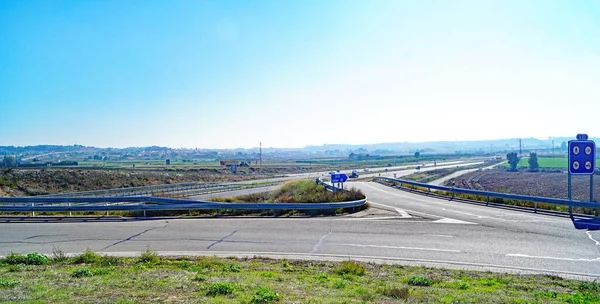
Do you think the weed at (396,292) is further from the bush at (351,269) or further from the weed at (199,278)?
the weed at (199,278)

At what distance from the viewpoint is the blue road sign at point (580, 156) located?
18703mm

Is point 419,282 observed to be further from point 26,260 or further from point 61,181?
point 61,181

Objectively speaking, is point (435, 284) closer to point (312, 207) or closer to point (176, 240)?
point (176, 240)

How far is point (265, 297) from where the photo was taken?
705 centimetres

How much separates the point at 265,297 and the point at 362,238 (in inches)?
322

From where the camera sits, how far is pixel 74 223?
18.9 meters

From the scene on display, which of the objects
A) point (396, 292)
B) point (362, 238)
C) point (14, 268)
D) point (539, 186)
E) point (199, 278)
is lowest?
point (539, 186)

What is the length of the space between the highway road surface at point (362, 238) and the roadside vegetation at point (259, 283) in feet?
5.14

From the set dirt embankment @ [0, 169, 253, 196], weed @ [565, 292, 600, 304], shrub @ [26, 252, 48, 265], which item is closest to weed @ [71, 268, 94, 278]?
shrub @ [26, 252, 48, 265]

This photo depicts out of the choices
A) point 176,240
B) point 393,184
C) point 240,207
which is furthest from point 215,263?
point 393,184

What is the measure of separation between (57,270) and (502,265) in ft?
36.7

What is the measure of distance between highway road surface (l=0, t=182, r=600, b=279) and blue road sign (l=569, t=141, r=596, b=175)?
8.59 feet

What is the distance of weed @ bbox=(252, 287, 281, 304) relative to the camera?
6.94 meters

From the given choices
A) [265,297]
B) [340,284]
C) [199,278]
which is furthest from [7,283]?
[340,284]
